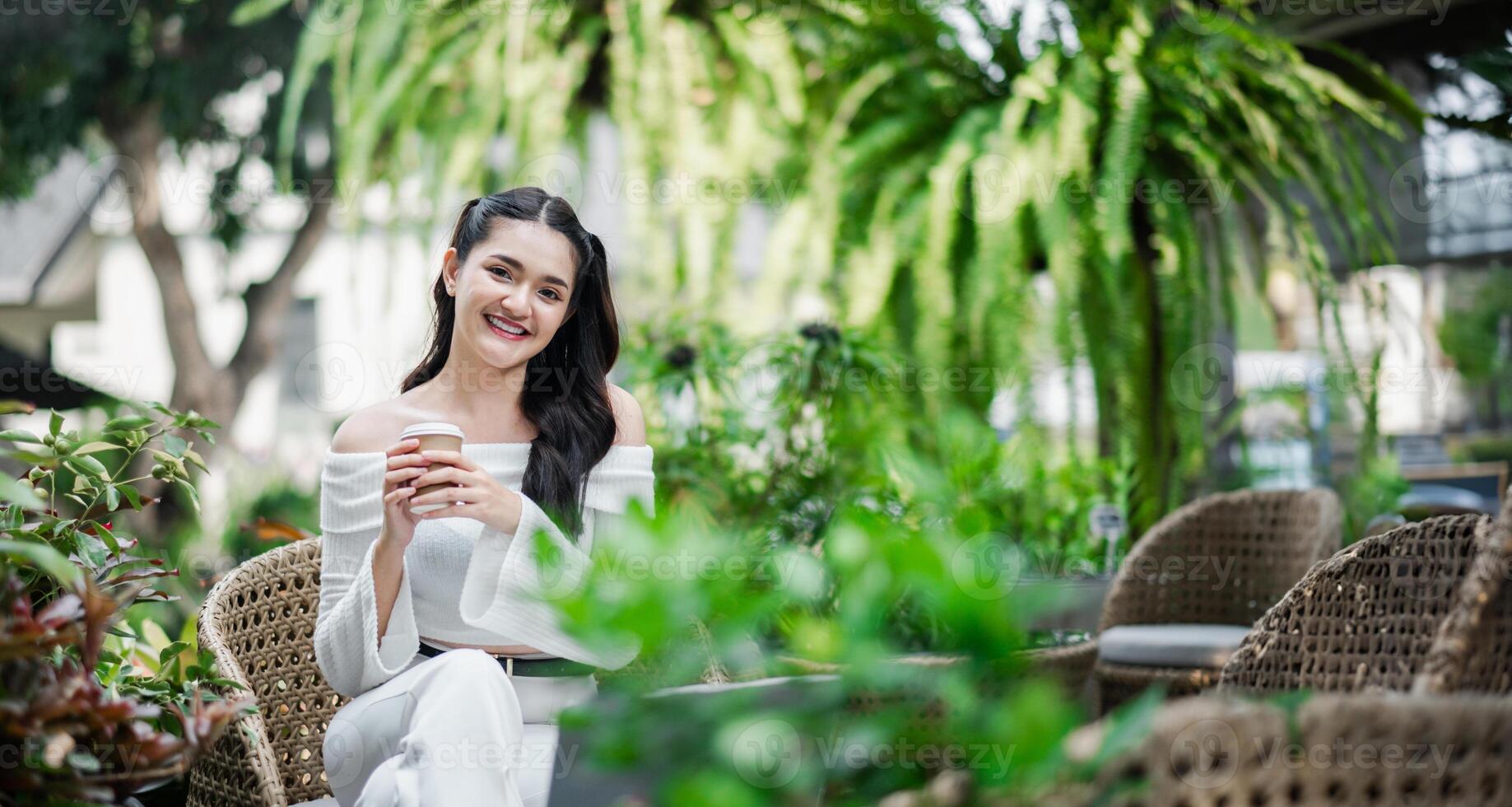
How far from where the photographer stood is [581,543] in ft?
4.56

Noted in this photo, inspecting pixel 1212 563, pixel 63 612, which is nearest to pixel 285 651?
pixel 63 612

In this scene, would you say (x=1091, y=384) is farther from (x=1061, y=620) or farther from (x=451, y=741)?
(x=451, y=741)

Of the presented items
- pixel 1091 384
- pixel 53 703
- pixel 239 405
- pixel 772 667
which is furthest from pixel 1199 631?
pixel 239 405

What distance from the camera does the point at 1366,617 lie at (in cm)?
104

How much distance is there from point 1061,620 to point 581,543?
115 cm

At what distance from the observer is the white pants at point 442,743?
102 cm

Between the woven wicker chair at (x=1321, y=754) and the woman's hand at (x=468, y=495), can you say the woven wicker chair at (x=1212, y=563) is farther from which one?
the woven wicker chair at (x=1321, y=754)

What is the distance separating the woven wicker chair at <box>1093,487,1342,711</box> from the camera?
7.64 feet

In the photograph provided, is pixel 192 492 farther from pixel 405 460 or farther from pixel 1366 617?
pixel 1366 617

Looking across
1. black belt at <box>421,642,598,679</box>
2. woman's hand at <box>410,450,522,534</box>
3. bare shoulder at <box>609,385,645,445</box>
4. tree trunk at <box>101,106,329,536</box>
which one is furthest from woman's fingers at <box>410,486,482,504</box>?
tree trunk at <box>101,106,329,536</box>

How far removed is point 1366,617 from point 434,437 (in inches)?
34.0

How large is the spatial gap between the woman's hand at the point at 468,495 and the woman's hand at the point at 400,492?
0.03 feet

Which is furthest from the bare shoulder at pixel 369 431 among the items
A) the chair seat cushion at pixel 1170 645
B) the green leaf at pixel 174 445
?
the chair seat cushion at pixel 1170 645

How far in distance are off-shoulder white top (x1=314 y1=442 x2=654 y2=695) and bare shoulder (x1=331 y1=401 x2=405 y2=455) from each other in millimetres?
26
